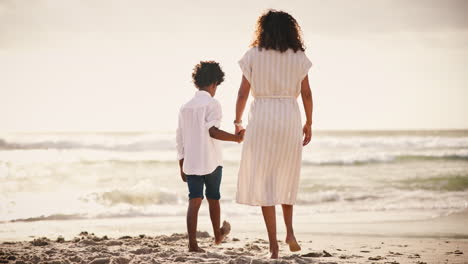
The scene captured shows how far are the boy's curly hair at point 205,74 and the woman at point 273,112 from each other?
0.43 m

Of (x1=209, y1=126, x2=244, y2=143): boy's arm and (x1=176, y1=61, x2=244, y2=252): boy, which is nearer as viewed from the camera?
(x1=209, y1=126, x2=244, y2=143): boy's arm

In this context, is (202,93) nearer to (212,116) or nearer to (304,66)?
(212,116)

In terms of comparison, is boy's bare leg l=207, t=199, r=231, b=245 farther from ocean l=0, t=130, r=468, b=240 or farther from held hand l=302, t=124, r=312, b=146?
ocean l=0, t=130, r=468, b=240

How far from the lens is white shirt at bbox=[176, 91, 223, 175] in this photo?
13.7 ft

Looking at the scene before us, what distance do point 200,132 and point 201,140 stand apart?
6cm

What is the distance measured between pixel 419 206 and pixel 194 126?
5.16m

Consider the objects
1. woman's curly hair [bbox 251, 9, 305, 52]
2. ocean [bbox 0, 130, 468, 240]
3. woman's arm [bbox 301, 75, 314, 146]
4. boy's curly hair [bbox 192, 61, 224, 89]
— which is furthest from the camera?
ocean [bbox 0, 130, 468, 240]

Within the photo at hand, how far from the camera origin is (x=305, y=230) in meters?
6.11

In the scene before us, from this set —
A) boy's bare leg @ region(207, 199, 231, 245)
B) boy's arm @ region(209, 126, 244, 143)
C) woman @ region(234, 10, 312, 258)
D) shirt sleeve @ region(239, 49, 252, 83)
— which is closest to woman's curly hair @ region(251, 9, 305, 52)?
woman @ region(234, 10, 312, 258)

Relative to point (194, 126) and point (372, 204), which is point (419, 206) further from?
point (194, 126)

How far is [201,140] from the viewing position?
4.19 m

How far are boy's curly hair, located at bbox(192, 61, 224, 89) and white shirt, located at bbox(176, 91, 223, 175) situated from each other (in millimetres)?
91

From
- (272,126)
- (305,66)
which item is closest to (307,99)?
(305,66)

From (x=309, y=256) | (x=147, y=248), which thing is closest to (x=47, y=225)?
(x=147, y=248)
